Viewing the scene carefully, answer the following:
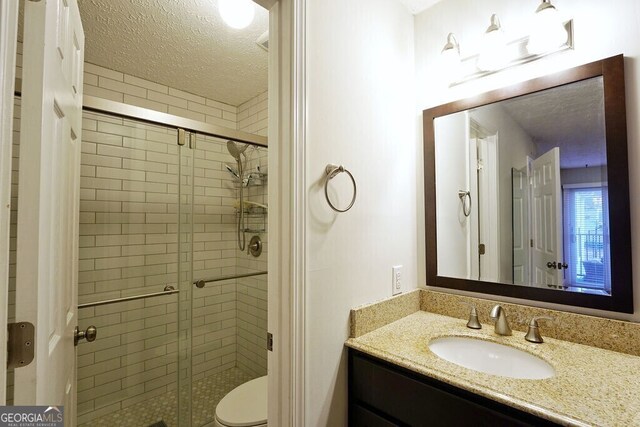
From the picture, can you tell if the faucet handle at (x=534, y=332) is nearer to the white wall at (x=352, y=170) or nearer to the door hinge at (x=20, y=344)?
the white wall at (x=352, y=170)

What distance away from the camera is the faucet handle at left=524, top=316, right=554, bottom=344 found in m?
1.15

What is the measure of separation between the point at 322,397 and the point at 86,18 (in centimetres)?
233

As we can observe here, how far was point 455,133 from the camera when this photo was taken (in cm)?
153

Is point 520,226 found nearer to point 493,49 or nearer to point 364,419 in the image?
point 493,49

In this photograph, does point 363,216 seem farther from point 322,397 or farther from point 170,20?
point 170,20

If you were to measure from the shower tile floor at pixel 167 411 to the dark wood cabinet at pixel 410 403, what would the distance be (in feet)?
5.00

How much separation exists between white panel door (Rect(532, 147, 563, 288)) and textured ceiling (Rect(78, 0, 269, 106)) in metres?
1.65

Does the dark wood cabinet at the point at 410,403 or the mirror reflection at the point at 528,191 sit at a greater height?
the mirror reflection at the point at 528,191

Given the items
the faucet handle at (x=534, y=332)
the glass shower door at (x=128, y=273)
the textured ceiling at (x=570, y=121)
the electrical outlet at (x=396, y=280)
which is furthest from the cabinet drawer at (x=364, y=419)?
the glass shower door at (x=128, y=273)

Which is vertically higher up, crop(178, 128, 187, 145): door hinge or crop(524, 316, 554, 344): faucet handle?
crop(178, 128, 187, 145): door hinge

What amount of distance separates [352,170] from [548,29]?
0.95 meters

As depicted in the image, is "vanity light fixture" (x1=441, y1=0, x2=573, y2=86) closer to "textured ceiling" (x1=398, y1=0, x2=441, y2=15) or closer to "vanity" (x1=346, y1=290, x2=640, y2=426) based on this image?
"textured ceiling" (x1=398, y1=0, x2=441, y2=15)

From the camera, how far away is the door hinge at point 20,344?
59 cm

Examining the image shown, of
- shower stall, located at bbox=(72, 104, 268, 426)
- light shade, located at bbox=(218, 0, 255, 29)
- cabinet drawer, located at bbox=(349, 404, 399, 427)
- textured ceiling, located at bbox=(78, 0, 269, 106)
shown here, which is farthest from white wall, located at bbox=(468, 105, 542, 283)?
shower stall, located at bbox=(72, 104, 268, 426)
